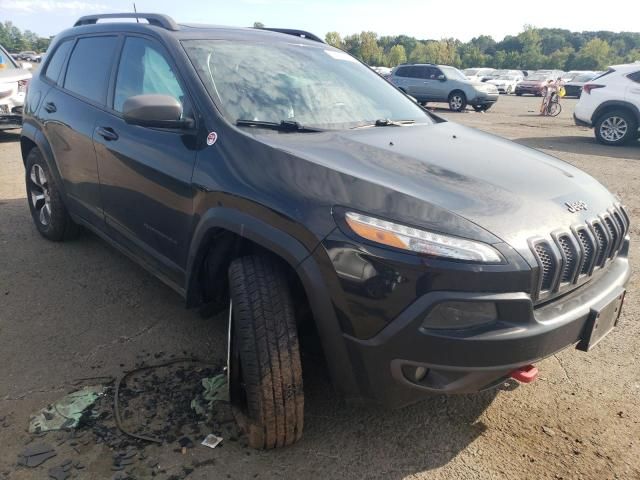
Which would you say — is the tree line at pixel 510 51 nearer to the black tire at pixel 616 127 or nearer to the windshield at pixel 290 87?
the black tire at pixel 616 127

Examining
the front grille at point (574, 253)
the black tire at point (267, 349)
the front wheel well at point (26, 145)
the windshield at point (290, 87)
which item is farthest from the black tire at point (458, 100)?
the black tire at point (267, 349)

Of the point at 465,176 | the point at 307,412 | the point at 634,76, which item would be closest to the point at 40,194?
the point at 307,412

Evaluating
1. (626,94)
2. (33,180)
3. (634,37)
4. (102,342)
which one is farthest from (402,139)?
(634,37)

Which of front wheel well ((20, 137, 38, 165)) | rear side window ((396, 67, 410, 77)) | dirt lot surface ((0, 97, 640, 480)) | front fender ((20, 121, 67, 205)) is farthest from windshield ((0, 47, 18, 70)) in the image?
rear side window ((396, 67, 410, 77))

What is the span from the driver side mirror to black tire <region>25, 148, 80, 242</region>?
75.1 inches

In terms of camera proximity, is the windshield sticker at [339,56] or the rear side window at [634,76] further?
the rear side window at [634,76]

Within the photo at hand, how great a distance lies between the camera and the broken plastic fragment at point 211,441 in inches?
88.8

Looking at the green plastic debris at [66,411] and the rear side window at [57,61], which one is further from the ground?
the rear side window at [57,61]

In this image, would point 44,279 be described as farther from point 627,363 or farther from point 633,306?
point 633,306

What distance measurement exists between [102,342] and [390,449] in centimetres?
175

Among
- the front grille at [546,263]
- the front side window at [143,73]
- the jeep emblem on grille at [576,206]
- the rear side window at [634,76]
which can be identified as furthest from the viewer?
the rear side window at [634,76]

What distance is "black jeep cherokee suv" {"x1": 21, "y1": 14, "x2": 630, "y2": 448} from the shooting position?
183 centimetres

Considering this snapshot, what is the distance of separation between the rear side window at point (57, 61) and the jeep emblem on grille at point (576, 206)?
375 centimetres

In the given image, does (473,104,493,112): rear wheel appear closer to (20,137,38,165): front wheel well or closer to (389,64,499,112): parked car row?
(389,64,499,112): parked car row
